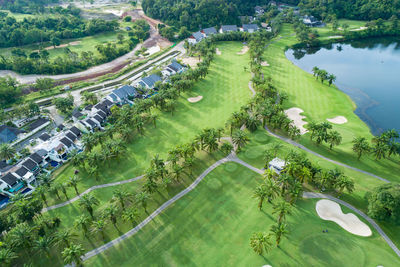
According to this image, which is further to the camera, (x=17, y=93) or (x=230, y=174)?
(x=17, y=93)

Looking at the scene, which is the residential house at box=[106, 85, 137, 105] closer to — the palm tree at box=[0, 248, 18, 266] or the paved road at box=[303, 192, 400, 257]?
the palm tree at box=[0, 248, 18, 266]

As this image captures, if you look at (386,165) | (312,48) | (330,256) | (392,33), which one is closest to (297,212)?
(330,256)

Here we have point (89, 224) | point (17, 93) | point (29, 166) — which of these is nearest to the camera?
point (89, 224)

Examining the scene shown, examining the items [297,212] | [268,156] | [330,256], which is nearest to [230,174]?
[268,156]

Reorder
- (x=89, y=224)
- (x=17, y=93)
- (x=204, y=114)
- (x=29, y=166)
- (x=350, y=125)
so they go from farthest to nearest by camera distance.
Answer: (x=17, y=93)
(x=204, y=114)
(x=350, y=125)
(x=29, y=166)
(x=89, y=224)

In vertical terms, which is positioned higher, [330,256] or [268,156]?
[268,156]

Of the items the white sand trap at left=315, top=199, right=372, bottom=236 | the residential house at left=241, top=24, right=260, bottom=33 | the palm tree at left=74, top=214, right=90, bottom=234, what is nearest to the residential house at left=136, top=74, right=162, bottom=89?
the palm tree at left=74, top=214, right=90, bottom=234

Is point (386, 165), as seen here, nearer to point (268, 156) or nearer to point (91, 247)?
point (268, 156)

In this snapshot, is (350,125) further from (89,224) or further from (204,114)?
(89,224)
